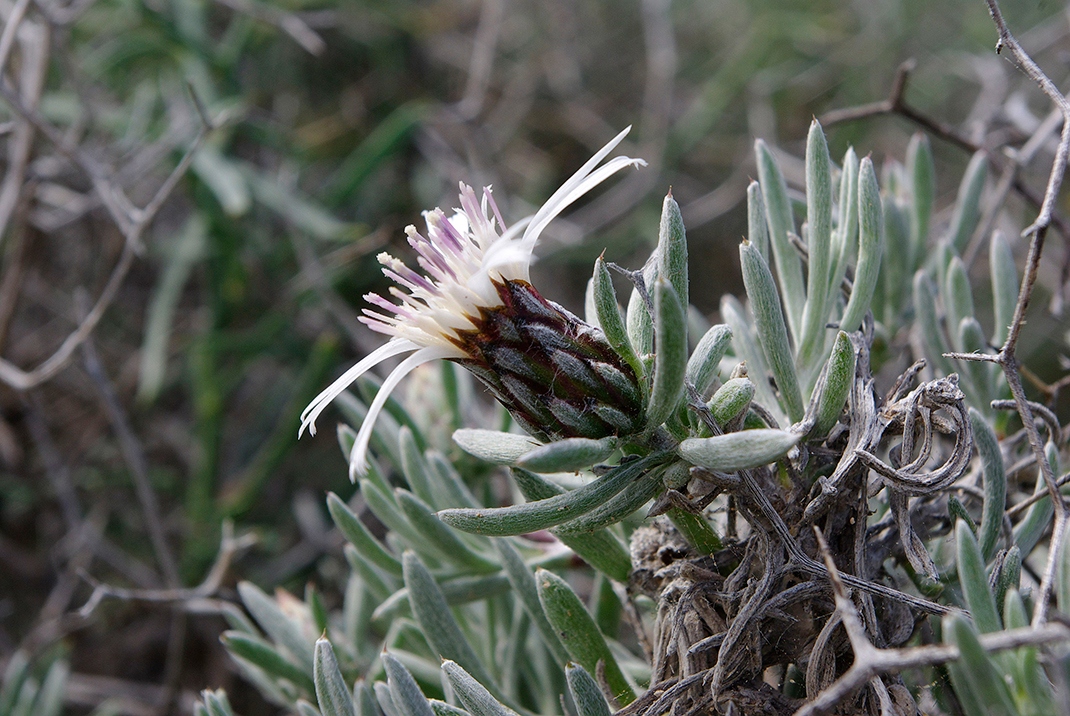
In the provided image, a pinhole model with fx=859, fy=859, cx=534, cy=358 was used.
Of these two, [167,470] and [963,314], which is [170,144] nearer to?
[167,470]

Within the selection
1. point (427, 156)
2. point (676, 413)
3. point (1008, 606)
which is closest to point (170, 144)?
point (427, 156)

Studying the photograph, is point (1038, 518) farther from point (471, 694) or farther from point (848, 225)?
point (471, 694)

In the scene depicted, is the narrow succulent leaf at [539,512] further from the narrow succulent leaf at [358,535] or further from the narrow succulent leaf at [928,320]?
the narrow succulent leaf at [928,320]

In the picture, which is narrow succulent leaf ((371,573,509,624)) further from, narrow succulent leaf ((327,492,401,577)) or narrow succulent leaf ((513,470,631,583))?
narrow succulent leaf ((513,470,631,583))

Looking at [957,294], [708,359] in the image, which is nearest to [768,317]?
[708,359]

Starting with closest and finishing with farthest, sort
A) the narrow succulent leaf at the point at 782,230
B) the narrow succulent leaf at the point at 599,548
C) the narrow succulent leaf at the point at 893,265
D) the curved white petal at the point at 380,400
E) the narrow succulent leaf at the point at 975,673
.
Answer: the narrow succulent leaf at the point at 975,673, the curved white petal at the point at 380,400, the narrow succulent leaf at the point at 599,548, the narrow succulent leaf at the point at 782,230, the narrow succulent leaf at the point at 893,265

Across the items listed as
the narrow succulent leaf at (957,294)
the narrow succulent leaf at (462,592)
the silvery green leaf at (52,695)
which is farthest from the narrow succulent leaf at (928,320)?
the silvery green leaf at (52,695)
